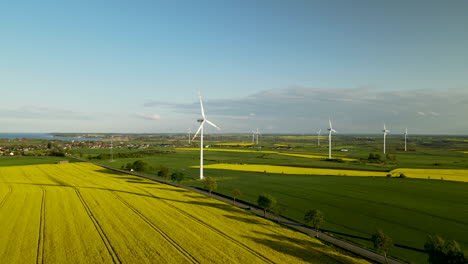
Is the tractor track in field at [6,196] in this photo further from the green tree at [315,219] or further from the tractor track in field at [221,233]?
the green tree at [315,219]

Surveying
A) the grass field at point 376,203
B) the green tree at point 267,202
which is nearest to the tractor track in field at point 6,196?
the grass field at point 376,203

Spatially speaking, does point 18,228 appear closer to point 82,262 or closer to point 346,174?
point 82,262

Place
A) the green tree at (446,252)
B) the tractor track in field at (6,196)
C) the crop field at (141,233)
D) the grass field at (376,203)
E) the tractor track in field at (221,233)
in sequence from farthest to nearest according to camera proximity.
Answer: the tractor track in field at (6,196), the grass field at (376,203), the tractor track in field at (221,233), the crop field at (141,233), the green tree at (446,252)

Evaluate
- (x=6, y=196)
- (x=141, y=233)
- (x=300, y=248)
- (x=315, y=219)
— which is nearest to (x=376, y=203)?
(x=315, y=219)

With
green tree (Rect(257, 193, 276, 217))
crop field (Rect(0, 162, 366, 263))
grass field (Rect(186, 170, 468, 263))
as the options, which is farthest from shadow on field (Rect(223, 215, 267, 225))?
grass field (Rect(186, 170, 468, 263))

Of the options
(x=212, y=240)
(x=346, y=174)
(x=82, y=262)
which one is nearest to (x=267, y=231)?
(x=212, y=240)

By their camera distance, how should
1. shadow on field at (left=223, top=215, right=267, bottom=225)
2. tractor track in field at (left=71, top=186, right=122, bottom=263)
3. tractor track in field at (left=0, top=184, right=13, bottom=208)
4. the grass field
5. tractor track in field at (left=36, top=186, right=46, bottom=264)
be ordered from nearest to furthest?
tractor track in field at (left=36, top=186, right=46, bottom=264) < tractor track in field at (left=71, top=186, right=122, bottom=263) < the grass field < shadow on field at (left=223, top=215, right=267, bottom=225) < tractor track in field at (left=0, top=184, right=13, bottom=208)

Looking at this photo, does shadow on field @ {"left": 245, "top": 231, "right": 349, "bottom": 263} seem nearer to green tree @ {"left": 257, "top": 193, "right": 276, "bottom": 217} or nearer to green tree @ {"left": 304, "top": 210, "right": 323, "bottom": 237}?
green tree @ {"left": 304, "top": 210, "right": 323, "bottom": 237}

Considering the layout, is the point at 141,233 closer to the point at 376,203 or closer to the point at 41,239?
the point at 41,239
